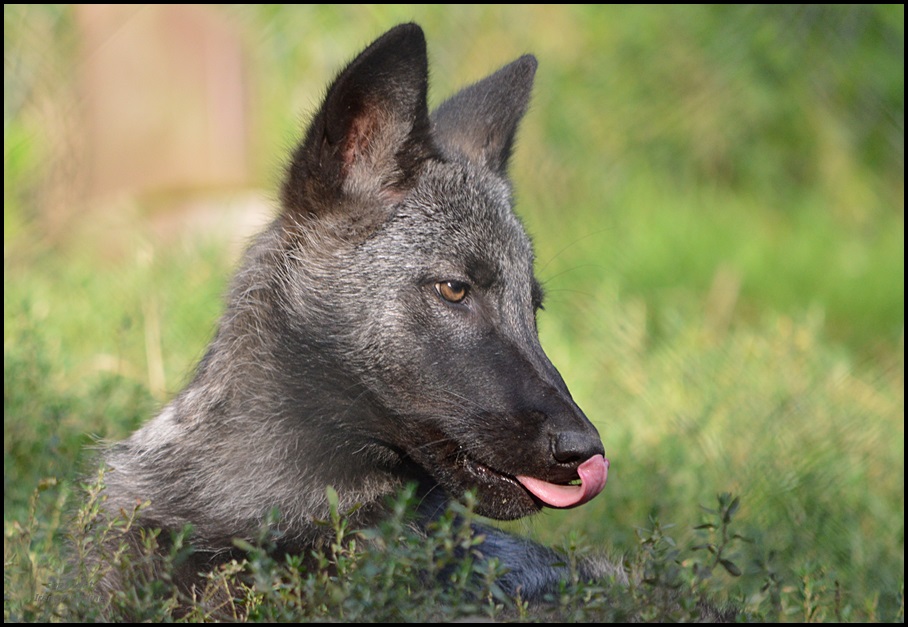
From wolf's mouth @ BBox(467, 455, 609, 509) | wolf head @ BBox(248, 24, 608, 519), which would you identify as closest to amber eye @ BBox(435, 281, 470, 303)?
wolf head @ BBox(248, 24, 608, 519)

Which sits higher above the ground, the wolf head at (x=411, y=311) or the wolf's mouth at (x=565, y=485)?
the wolf head at (x=411, y=311)

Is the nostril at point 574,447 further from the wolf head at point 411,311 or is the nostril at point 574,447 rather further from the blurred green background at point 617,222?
the blurred green background at point 617,222

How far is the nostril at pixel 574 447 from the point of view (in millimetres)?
3375

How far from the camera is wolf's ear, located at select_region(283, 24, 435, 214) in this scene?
3.86 m

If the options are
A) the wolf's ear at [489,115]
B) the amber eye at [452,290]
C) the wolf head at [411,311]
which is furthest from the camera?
the wolf's ear at [489,115]

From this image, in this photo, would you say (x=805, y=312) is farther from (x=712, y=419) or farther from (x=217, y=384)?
(x=217, y=384)

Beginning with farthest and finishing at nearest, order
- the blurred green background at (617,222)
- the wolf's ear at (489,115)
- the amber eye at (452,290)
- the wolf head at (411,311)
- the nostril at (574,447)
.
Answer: the blurred green background at (617,222), the wolf's ear at (489,115), the amber eye at (452,290), the wolf head at (411,311), the nostril at (574,447)

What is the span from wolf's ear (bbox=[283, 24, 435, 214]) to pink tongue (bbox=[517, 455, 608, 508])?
3.96 ft

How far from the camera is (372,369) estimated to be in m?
3.73

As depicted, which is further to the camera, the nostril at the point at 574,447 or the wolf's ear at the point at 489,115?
the wolf's ear at the point at 489,115

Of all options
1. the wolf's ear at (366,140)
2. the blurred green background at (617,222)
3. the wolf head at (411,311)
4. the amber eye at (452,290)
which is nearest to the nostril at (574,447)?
the wolf head at (411,311)

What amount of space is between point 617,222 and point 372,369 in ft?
24.2

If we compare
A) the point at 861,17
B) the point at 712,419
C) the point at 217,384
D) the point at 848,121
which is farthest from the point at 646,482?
the point at 848,121

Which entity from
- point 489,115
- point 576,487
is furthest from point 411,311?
point 489,115
